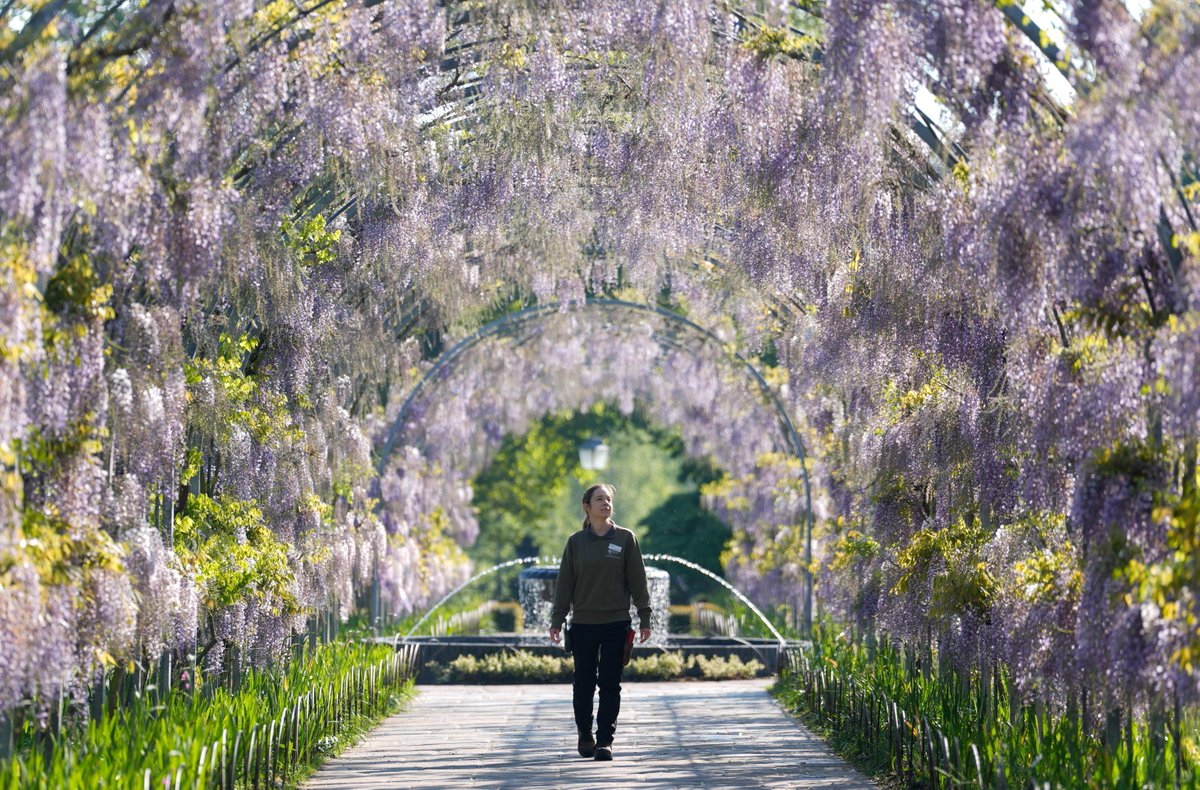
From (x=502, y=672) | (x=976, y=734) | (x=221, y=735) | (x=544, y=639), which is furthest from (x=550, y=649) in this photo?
(x=221, y=735)

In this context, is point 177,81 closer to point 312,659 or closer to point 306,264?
point 306,264

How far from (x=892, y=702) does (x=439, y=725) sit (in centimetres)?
370

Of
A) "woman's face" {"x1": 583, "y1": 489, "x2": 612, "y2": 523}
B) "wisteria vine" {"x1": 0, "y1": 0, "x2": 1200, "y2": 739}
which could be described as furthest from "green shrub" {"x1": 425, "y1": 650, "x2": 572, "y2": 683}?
"woman's face" {"x1": 583, "y1": 489, "x2": 612, "y2": 523}

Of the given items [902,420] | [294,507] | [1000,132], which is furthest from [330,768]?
[1000,132]

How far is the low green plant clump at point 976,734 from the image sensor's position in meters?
5.65

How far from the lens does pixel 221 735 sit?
634 centimetres

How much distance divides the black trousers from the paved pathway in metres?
0.34

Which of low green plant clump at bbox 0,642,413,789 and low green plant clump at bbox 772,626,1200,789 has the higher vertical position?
low green plant clump at bbox 0,642,413,789

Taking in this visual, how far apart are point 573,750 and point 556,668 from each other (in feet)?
20.8

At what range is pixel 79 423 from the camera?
581cm

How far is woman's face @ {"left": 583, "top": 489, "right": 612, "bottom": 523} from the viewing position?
26.0 ft

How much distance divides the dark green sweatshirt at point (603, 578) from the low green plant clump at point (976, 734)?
53.9 inches

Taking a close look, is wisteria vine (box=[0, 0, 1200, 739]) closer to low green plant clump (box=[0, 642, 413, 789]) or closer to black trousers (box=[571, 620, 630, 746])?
low green plant clump (box=[0, 642, 413, 789])

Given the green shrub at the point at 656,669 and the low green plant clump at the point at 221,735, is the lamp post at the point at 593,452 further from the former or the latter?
the low green plant clump at the point at 221,735
